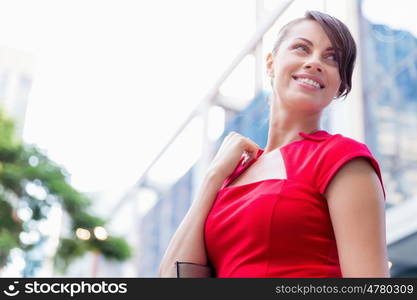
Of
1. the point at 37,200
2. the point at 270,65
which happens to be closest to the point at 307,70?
the point at 270,65

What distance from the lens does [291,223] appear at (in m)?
0.70

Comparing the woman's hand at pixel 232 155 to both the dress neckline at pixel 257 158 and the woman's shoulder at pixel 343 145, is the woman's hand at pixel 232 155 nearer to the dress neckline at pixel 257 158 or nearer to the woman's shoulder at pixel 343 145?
the dress neckline at pixel 257 158

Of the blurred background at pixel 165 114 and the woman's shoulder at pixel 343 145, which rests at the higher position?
the blurred background at pixel 165 114

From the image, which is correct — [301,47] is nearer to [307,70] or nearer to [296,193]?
[307,70]

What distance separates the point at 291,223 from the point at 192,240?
→ 0.15 meters

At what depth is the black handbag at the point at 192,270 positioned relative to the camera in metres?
0.79

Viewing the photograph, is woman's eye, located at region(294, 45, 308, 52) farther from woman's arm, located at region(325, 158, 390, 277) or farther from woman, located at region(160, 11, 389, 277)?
woman's arm, located at region(325, 158, 390, 277)

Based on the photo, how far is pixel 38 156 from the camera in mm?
5434

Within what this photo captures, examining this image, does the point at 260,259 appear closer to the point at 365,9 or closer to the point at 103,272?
the point at 365,9

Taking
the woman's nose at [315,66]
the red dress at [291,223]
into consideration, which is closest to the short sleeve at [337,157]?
the red dress at [291,223]

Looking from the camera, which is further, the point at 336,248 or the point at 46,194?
the point at 46,194

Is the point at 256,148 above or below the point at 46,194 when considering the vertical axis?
below

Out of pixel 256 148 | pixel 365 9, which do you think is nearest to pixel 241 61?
pixel 365 9

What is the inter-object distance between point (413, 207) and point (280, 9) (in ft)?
9.08
